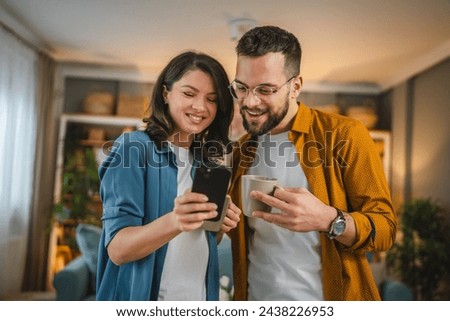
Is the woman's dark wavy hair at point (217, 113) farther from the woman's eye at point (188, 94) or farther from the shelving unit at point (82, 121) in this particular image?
the shelving unit at point (82, 121)

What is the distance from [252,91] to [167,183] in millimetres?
222

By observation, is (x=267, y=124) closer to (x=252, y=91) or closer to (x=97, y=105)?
(x=252, y=91)

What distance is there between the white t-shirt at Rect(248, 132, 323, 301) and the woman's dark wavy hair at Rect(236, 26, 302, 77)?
0.13 metres

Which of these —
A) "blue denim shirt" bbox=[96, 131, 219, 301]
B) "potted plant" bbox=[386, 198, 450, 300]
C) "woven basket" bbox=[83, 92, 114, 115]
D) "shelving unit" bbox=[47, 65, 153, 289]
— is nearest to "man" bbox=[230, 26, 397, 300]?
"blue denim shirt" bbox=[96, 131, 219, 301]

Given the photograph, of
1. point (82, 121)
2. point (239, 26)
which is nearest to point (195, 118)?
point (239, 26)

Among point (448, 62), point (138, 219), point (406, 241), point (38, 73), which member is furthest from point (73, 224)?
point (448, 62)

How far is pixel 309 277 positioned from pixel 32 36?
2.96 ft

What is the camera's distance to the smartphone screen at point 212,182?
596 millimetres

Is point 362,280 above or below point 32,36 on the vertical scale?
below

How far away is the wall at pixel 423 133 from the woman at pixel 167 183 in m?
0.62

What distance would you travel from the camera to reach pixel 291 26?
870mm

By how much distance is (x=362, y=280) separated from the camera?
2.58 feet

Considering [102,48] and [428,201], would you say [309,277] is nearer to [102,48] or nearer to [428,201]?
[102,48]

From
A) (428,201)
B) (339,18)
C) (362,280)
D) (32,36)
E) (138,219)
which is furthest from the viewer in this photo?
(428,201)
